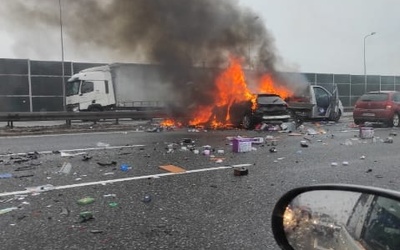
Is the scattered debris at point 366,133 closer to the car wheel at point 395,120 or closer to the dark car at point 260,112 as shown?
the dark car at point 260,112

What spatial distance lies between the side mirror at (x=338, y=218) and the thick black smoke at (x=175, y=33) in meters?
13.4

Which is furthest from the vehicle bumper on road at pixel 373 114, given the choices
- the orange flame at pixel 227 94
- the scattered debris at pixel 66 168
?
the scattered debris at pixel 66 168

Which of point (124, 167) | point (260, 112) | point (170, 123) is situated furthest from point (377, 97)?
point (124, 167)

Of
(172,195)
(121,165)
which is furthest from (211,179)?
(121,165)

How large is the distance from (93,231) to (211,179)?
258 centimetres

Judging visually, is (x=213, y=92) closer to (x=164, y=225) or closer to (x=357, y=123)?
(x=357, y=123)

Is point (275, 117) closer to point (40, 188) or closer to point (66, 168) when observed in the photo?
point (66, 168)

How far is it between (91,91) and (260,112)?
38.5ft

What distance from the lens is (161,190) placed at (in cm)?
557

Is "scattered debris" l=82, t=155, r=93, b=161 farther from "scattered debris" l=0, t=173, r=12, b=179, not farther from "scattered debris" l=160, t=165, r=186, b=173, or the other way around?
"scattered debris" l=160, t=165, r=186, b=173

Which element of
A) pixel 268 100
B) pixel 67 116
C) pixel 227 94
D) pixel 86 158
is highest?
pixel 227 94

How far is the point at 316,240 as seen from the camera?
72.2 inches

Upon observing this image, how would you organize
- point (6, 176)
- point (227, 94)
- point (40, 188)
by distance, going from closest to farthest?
point (40, 188), point (6, 176), point (227, 94)

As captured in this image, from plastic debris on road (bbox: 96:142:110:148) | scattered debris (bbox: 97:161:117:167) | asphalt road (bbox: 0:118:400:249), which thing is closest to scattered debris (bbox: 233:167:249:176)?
asphalt road (bbox: 0:118:400:249)
